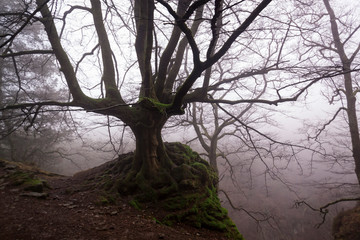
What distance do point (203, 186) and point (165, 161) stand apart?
1.12m

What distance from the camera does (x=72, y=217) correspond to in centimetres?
231

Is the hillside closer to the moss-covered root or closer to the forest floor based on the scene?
the forest floor

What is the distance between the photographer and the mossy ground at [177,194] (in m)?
3.00

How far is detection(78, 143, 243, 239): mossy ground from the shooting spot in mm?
3004

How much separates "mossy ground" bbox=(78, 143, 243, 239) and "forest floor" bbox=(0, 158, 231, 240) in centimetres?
16

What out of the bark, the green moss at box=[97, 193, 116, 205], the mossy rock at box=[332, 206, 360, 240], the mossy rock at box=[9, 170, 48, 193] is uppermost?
the bark

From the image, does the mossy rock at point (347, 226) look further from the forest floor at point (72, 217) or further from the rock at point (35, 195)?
the rock at point (35, 195)

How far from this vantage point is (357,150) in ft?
20.1

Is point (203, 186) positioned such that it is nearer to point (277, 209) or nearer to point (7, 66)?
point (7, 66)

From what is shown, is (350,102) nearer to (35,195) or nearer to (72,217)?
(72,217)

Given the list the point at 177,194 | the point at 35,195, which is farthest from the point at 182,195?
the point at 35,195

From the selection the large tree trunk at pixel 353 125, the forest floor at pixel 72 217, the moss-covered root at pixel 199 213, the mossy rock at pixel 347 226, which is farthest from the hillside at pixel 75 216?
the large tree trunk at pixel 353 125

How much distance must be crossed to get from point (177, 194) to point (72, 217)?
1905 millimetres

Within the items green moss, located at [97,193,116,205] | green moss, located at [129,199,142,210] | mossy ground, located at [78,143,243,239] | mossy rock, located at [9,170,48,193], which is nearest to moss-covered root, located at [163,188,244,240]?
mossy ground, located at [78,143,243,239]
